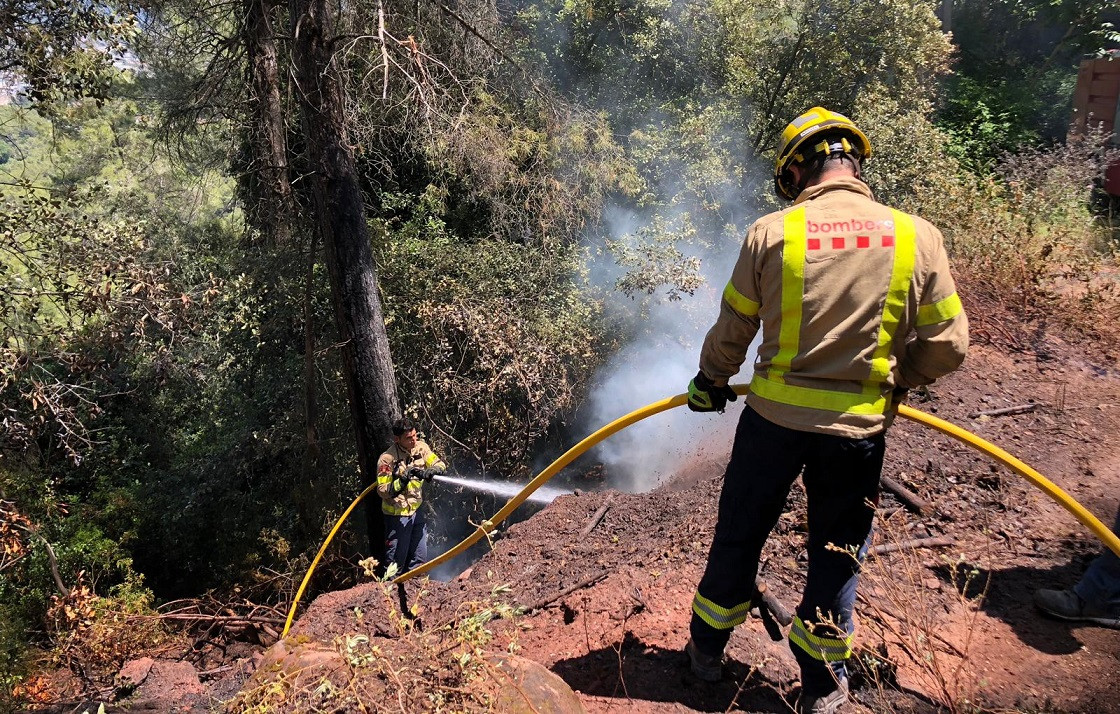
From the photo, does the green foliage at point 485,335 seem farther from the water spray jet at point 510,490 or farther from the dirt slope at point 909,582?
Result: the dirt slope at point 909,582

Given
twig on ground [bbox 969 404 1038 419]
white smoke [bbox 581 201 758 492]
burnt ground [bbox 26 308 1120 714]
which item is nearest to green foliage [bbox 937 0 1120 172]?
white smoke [bbox 581 201 758 492]

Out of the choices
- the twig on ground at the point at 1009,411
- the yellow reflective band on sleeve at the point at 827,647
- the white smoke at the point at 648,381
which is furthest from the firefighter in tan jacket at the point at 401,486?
the twig on ground at the point at 1009,411

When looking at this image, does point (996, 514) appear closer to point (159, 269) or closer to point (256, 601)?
point (256, 601)

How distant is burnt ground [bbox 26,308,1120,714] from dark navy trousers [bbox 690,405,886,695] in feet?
0.56

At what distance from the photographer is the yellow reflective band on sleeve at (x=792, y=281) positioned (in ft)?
8.16

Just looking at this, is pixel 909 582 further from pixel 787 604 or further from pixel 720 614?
pixel 720 614

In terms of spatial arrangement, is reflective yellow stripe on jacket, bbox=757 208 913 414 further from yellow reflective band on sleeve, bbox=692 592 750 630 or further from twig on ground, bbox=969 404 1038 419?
twig on ground, bbox=969 404 1038 419

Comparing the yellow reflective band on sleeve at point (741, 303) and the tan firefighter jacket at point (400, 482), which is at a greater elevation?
the yellow reflective band on sleeve at point (741, 303)

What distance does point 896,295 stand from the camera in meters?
2.48

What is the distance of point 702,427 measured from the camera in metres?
8.20

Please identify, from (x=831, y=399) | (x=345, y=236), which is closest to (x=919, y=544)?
(x=831, y=399)

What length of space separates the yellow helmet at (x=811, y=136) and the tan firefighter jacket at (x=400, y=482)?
345 cm

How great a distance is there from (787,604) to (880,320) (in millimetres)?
1686

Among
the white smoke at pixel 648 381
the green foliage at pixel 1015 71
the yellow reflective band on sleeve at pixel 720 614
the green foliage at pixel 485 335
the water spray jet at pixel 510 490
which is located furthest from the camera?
the green foliage at pixel 1015 71
